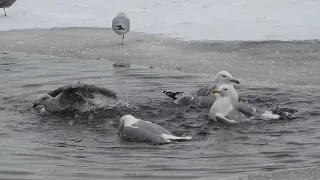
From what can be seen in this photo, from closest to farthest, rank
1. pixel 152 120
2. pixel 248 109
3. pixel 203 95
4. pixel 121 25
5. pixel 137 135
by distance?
pixel 137 135 → pixel 248 109 → pixel 152 120 → pixel 203 95 → pixel 121 25

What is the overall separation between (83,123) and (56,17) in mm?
9231

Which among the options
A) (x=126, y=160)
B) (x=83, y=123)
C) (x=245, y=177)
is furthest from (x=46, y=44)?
(x=245, y=177)

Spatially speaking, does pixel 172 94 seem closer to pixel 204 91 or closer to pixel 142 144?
pixel 204 91

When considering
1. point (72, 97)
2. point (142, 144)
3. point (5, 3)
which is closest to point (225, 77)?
point (72, 97)

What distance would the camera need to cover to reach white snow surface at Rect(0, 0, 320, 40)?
49.2ft

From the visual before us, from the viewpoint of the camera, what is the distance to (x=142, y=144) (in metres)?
7.78

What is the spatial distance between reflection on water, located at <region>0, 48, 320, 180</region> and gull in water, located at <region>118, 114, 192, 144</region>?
129 millimetres

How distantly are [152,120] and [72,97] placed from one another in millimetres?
1530

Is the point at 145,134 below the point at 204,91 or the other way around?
below

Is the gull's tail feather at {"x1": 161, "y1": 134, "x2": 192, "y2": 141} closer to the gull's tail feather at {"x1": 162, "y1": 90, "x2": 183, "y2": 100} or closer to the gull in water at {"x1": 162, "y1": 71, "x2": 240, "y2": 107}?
the gull in water at {"x1": 162, "y1": 71, "x2": 240, "y2": 107}

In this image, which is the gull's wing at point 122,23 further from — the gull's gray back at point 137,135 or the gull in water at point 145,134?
the gull's gray back at point 137,135

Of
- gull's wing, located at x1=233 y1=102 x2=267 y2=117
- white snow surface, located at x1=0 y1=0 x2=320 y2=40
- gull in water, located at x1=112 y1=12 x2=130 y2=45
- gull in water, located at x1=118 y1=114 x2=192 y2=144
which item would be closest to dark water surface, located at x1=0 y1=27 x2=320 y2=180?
gull in water, located at x1=118 y1=114 x2=192 y2=144

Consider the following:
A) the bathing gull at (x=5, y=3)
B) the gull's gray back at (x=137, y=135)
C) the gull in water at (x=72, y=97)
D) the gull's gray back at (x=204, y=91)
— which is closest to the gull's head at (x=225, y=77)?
the gull's gray back at (x=204, y=91)

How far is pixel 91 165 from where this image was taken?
675 centimetres
